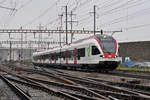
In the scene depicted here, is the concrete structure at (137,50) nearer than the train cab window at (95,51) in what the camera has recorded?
No

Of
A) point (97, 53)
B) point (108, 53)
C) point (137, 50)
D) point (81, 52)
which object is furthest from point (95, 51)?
point (137, 50)

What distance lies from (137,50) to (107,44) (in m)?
24.7

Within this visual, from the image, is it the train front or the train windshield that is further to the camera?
the train windshield

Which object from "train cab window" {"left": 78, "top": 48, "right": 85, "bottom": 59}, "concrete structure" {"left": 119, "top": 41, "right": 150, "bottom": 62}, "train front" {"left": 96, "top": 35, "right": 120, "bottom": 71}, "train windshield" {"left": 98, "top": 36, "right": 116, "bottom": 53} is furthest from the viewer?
"concrete structure" {"left": 119, "top": 41, "right": 150, "bottom": 62}

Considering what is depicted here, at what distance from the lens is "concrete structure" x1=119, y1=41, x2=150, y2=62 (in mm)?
42594

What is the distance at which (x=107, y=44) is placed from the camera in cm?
Result: 2177

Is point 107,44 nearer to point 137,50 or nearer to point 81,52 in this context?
point 81,52

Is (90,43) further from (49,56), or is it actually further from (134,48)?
(134,48)

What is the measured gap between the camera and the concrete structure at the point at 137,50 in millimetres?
42594

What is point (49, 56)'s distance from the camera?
39.7 meters

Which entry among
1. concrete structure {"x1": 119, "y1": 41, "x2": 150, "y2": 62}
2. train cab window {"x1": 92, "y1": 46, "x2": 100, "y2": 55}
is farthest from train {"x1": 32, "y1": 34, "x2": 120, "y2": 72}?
concrete structure {"x1": 119, "y1": 41, "x2": 150, "y2": 62}

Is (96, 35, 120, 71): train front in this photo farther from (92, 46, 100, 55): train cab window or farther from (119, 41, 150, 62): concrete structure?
(119, 41, 150, 62): concrete structure

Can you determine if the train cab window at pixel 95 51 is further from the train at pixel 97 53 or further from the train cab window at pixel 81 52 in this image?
the train cab window at pixel 81 52

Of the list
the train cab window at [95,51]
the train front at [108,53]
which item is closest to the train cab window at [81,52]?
the train cab window at [95,51]
